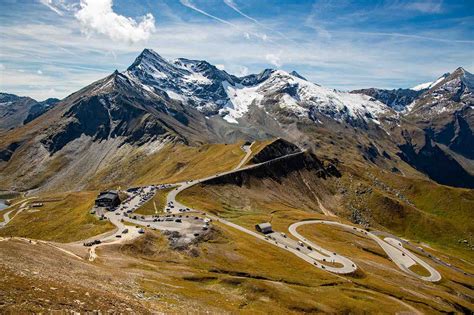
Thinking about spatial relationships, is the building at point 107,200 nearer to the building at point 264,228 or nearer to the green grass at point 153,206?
the green grass at point 153,206

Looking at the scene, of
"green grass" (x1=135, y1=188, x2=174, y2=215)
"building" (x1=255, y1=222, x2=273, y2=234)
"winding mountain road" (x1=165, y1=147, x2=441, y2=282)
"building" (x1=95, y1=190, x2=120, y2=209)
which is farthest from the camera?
"building" (x1=95, y1=190, x2=120, y2=209)

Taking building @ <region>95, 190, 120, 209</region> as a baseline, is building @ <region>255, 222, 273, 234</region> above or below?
above

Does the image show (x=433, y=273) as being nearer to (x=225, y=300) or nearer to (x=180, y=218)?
(x=180, y=218)

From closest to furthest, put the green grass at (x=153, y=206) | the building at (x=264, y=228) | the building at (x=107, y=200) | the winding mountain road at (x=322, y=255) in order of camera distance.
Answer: the winding mountain road at (x=322, y=255) < the building at (x=264, y=228) < the green grass at (x=153, y=206) < the building at (x=107, y=200)

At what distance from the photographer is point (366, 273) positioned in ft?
431

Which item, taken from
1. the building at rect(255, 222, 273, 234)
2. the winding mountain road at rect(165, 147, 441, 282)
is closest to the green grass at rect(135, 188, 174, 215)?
the winding mountain road at rect(165, 147, 441, 282)

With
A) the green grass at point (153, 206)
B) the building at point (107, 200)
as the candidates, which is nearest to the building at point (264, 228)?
the green grass at point (153, 206)

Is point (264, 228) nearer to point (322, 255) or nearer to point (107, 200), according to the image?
point (322, 255)

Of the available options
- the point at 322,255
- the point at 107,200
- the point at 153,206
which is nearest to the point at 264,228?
the point at 322,255

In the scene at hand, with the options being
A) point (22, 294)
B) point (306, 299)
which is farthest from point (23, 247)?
point (306, 299)

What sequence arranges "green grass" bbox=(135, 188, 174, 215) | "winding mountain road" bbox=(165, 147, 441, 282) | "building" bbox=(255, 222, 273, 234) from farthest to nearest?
"green grass" bbox=(135, 188, 174, 215) < "building" bbox=(255, 222, 273, 234) < "winding mountain road" bbox=(165, 147, 441, 282)

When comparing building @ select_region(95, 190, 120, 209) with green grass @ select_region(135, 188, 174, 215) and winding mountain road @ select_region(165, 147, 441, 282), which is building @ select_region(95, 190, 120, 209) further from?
winding mountain road @ select_region(165, 147, 441, 282)

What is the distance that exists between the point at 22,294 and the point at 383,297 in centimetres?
9914

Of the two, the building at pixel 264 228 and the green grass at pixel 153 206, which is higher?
the building at pixel 264 228
